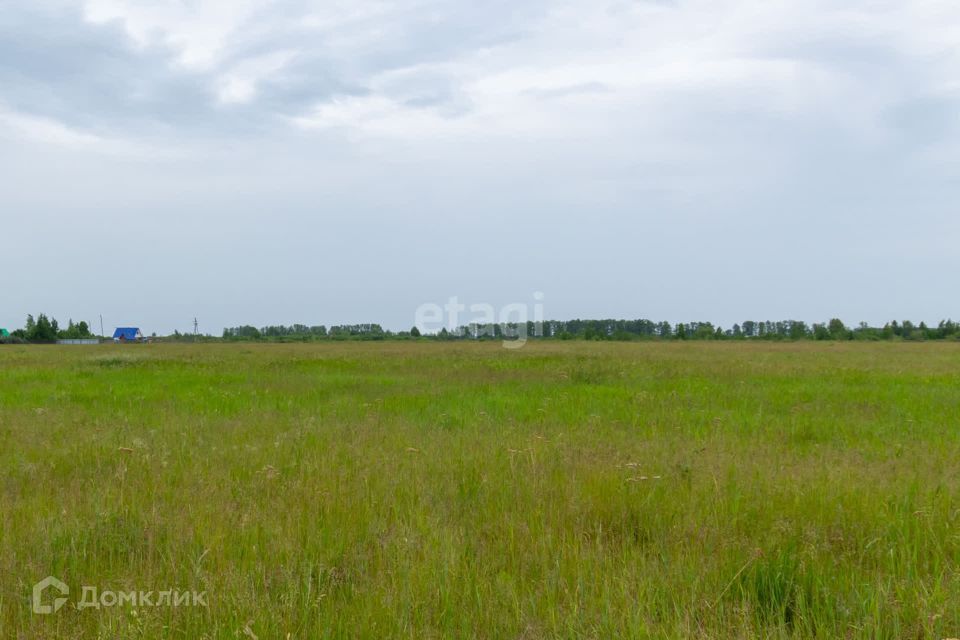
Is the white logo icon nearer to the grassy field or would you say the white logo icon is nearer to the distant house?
the grassy field

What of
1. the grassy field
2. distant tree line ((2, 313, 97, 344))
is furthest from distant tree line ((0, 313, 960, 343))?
the grassy field

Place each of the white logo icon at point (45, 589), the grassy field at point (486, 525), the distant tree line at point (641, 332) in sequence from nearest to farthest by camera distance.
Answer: the grassy field at point (486, 525) < the white logo icon at point (45, 589) < the distant tree line at point (641, 332)

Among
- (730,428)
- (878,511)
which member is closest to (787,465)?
(878,511)

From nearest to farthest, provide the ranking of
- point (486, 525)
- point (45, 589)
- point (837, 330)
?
point (45, 589) → point (486, 525) → point (837, 330)

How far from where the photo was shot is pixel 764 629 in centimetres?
247

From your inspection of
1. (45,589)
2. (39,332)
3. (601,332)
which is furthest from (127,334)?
(45,589)

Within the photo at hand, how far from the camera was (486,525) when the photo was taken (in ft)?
12.0

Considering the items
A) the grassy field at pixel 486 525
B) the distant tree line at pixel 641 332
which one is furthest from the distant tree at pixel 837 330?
the grassy field at pixel 486 525

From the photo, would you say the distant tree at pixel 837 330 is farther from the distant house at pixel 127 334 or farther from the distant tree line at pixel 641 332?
the distant house at pixel 127 334

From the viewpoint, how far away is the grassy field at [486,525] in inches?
101

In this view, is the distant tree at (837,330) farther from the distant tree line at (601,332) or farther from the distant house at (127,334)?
the distant house at (127,334)

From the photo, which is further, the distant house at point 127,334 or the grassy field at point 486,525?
the distant house at point 127,334

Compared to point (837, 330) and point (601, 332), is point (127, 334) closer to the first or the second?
point (601, 332)

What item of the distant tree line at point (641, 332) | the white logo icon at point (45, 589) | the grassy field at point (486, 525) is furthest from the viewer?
the distant tree line at point (641, 332)
